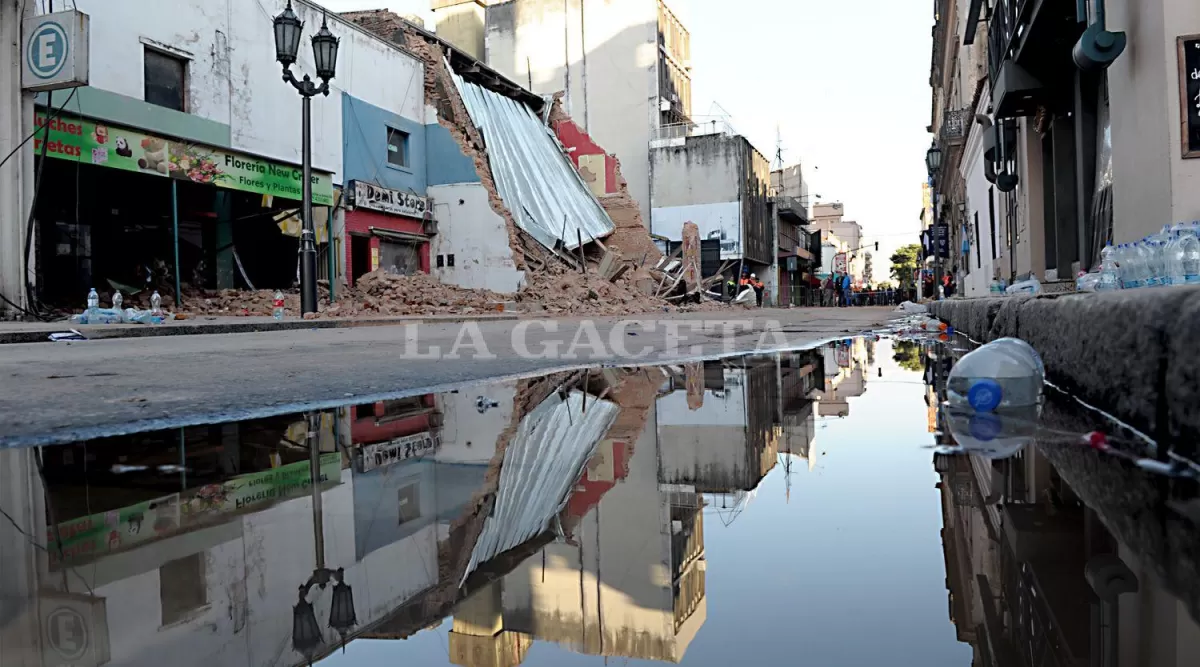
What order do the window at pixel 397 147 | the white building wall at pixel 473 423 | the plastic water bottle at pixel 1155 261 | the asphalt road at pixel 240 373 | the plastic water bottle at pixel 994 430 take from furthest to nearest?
the window at pixel 397 147 → the plastic water bottle at pixel 1155 261 → the asphalt road at pixel 240 373 → the white building wall at pixel 473 423 → the plastic water bottle at pixel 994 430

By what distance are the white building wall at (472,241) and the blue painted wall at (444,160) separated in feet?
0.74

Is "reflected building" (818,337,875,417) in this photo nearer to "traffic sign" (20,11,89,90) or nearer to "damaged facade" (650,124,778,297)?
"traffic sign" (20,11,89,90)

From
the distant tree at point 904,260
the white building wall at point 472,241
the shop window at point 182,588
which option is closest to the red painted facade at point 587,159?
the white building wall at point 472,241

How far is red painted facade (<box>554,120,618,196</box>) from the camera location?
29.2m

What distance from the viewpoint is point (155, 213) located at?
15.6 m

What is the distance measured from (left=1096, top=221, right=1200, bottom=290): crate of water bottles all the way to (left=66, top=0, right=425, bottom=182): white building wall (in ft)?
44.8

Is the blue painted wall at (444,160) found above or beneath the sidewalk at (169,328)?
above

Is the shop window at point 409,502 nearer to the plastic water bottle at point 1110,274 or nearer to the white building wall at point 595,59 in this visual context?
the plastic water bottle at point 1110,274

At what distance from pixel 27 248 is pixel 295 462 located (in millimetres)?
11958

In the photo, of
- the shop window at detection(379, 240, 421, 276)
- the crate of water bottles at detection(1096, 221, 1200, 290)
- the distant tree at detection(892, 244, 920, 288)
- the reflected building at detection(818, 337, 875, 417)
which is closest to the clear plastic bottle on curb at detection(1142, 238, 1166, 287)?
the crate of water bottles at detection(1096, 221, 1200, 290)

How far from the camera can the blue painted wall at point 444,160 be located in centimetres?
2078

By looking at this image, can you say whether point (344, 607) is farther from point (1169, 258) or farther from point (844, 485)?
point (1169, 258)

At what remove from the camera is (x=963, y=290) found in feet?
84.3

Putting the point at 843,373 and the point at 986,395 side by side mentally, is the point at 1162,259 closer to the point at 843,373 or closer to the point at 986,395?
the point at 843,373
